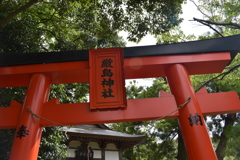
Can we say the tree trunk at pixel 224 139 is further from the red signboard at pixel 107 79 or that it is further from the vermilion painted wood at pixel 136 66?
the red signboard at pixel 107 79

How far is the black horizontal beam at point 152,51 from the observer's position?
3.94 m

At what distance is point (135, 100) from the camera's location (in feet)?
11.8

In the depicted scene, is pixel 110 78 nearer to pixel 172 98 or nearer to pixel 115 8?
pixel 172 98

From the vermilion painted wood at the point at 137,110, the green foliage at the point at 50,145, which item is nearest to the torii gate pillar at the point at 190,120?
the vermilion painted wood at the point at 137,110

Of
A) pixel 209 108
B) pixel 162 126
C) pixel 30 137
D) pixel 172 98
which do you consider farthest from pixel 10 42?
pixel 162 126

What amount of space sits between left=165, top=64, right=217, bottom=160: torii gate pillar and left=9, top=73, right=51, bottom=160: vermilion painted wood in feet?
8.39

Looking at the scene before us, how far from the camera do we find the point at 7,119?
3.56 m

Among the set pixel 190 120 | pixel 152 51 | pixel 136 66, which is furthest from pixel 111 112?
pixel 152 51

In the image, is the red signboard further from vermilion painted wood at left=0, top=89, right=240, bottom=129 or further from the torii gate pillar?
the torii gate pillar

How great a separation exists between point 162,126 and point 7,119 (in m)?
11.0

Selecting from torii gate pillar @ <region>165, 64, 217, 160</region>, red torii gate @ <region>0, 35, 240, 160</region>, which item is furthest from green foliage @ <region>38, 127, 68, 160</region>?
torii gate pillar @ <region>165, 64, 217, 160</region>

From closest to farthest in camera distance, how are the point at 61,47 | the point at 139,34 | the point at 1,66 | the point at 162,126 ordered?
the point at 1,66 < the point at 139,34 < the point at 61,47 < the point at 162,126

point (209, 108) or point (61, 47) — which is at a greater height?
point (61, 47)

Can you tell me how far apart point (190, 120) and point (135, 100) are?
1.01 m
